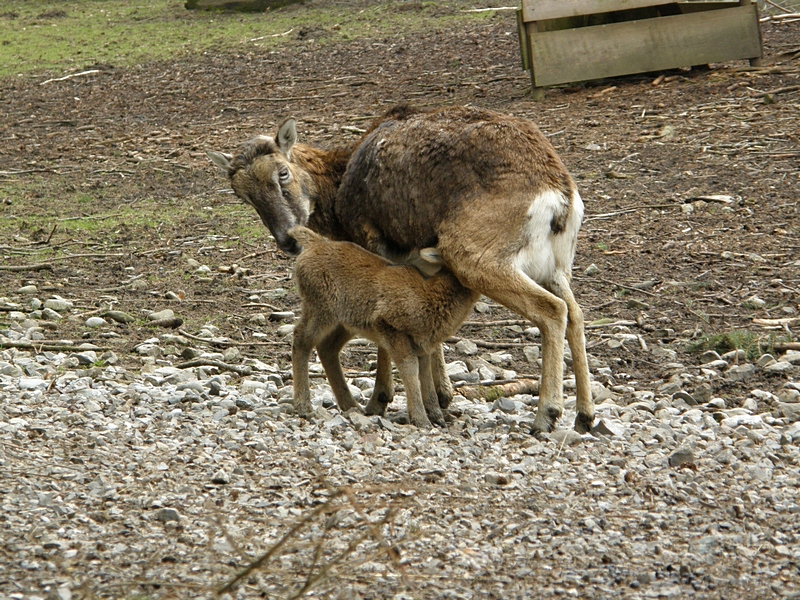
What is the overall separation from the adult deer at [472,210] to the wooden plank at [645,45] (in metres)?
6.55

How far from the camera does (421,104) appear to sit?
43.4ft

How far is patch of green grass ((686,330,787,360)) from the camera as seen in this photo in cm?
673

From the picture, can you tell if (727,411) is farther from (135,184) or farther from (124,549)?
(135,184)

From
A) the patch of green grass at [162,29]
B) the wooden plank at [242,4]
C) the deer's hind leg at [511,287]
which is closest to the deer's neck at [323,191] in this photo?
the deer's hind leg at [511,287]

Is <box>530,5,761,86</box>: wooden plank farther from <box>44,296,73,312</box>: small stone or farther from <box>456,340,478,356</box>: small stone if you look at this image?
<box>44,296,73,312</box>: small stone

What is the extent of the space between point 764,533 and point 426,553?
135 cm

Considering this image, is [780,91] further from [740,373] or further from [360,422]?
[360,422]

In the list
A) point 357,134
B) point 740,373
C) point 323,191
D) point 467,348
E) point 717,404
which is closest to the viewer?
point 717,404

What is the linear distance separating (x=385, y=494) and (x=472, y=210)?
1.77 metres

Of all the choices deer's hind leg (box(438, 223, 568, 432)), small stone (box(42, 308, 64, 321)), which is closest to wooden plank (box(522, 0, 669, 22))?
small stone (box(42, 308, 64, 321))

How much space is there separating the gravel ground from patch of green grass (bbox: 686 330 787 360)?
0.20 metres

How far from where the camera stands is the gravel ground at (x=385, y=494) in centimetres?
374

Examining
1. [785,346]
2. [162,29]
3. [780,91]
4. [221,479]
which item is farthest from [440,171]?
[162,29]

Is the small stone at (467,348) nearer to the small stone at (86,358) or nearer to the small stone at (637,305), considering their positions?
the small stone at (637,305)
